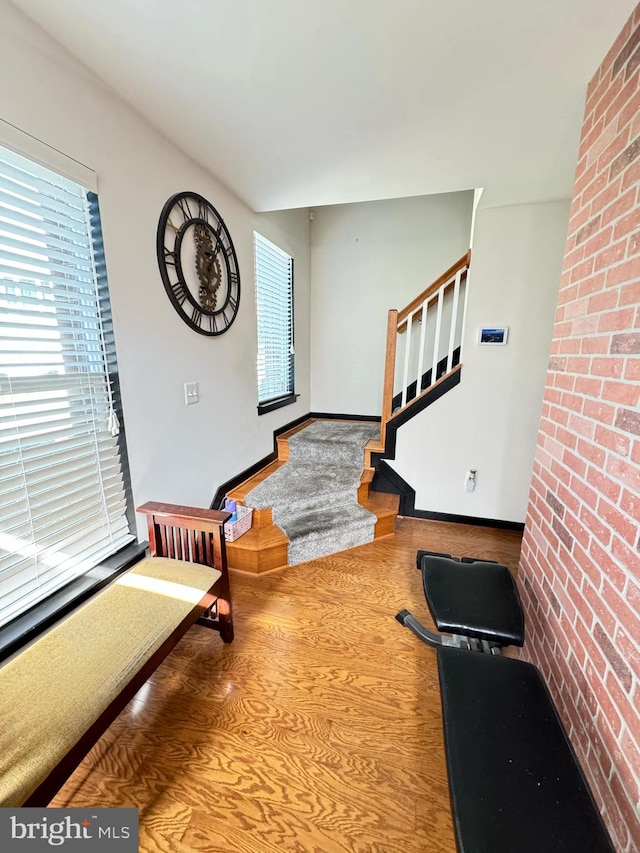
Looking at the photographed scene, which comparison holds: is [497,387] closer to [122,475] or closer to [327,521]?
[327,521]

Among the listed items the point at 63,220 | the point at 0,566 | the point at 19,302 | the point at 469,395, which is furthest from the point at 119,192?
the point at 469,395

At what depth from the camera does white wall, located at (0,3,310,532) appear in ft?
3.85

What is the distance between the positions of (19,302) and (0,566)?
93 cm

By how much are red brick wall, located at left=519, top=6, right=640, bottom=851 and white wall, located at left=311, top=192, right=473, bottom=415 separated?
7.30ft

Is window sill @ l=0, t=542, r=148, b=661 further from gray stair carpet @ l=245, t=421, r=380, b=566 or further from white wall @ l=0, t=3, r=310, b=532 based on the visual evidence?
gray stair carpet @ l=245, t=421, r=380, b=566

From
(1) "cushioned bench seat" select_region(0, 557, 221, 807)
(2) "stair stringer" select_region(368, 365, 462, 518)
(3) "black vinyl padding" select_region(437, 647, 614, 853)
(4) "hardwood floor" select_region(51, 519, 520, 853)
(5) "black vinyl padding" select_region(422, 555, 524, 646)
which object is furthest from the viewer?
(2) "stair stringer" select_region(368, 365, 462, 518)

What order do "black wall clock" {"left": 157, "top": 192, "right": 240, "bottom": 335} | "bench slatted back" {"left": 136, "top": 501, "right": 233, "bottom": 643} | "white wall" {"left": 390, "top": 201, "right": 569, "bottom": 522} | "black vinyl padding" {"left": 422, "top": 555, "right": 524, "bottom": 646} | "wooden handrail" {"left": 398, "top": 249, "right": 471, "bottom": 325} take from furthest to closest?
"wooden handrail" {"left": 398, "top": 249, "right": 471, "bottom": 325}
"white wall" {"left": 390, "top": 201, "right": 569, "bottom": 522}
"black wall clock" {"left": 157, "top": 192, "right": 240, "bottom": 335}
"bench slatted back" {"left": 136, "top": 501, "right": 233, "bottom": 643}
"black vinyl padding" {"left": 422, "top": 555, "right": 524, "bottom": 646}

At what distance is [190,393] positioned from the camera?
2035 millimetres

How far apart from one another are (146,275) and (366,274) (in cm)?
266

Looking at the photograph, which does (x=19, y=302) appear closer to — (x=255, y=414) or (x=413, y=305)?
(x=255, y=414)

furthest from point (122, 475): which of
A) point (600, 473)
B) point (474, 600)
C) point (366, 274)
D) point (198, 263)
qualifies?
point (366, 274)

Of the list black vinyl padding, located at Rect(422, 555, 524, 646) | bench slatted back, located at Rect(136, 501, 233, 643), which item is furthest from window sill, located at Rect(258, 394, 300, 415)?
black vinyl padding, located at Rect(422, 555, 524, 646)

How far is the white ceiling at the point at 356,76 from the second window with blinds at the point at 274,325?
0.94 m

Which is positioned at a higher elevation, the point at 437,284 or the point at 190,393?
the point at 437,284
